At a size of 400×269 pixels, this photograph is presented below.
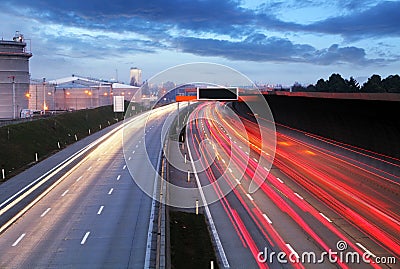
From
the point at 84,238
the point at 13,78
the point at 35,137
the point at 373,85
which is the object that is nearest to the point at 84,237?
the point at 84,238

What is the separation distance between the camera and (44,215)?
29547 millimetres

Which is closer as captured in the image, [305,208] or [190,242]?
[190,242]

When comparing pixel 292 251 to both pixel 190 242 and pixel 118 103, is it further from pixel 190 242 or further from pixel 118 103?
pixel 118 103

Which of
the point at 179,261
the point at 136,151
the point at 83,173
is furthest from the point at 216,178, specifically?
the point at 179,261

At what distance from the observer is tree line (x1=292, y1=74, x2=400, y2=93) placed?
329 ft

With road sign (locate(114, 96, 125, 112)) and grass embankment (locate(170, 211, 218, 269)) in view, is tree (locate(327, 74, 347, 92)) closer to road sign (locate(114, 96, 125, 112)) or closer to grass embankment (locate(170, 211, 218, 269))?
road sign (locate(114, 96, 125, 112))

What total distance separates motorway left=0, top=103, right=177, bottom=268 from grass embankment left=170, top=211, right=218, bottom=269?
1622mm

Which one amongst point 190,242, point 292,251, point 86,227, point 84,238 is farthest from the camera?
point 86,227

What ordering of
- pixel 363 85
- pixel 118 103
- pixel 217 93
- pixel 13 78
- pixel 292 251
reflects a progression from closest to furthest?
pixel 292 251, pixel 217 93, pixel 118 103, pixel 13 78, pixel 363 85

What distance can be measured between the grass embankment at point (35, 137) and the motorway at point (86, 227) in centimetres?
848

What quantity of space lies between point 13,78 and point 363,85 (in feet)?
277

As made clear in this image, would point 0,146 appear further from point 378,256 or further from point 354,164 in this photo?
point 378,256

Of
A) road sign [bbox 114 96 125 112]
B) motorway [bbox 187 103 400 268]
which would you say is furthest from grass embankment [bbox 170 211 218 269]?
road sign [bbox 114 96 125 112]

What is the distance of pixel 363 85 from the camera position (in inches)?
4707
